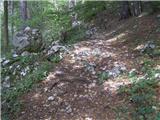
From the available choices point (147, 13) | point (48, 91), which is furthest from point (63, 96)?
point (147, 13)

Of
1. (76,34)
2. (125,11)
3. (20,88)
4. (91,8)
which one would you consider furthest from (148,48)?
(91,8)

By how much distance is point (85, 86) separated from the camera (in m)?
8.24

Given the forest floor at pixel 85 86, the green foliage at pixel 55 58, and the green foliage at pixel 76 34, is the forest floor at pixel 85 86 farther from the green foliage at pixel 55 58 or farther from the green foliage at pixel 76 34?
the green foliage at pixel 76 34

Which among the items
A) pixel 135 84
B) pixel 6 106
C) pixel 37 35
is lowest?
pixel 6 106

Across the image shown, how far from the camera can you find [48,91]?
27.0ft

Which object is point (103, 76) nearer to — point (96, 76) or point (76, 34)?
point (96, 76)

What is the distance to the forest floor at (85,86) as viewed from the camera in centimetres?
736

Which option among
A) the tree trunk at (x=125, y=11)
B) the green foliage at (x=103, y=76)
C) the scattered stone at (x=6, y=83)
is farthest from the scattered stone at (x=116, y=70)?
the tree trunk at (x=125, y=11)

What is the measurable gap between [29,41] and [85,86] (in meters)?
6.96

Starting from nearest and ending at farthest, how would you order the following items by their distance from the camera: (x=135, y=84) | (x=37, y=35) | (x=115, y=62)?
(x=135, y=84)
(x=115, y=62)
(x=37, y=35)

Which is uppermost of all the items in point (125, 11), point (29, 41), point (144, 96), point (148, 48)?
point (125, 11)

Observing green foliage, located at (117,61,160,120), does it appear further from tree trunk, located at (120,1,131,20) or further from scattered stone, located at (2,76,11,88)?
tree trunk, located at (120,1,131,20)

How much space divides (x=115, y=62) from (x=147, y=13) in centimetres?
447

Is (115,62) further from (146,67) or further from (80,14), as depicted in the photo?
(80,14)
